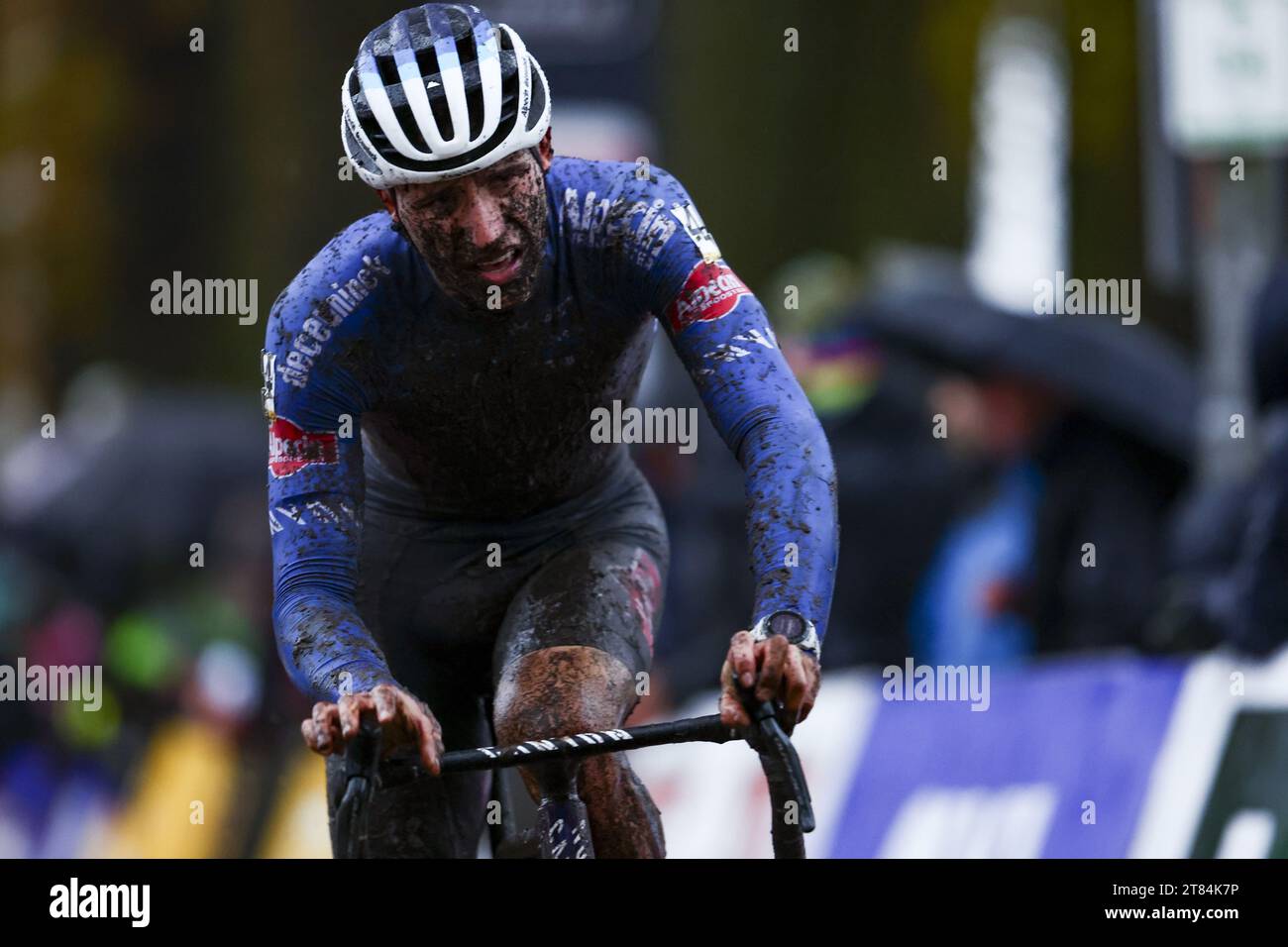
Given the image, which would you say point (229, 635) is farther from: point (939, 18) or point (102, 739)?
point (939, 18)

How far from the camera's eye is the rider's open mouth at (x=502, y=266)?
569 centimetres

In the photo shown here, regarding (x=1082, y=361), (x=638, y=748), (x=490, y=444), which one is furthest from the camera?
(x=1082, y=361)

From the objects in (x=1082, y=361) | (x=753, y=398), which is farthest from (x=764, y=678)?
(x=1082, y=361)

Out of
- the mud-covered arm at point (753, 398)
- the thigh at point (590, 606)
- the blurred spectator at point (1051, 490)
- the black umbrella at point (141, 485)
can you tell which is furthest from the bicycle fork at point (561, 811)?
the black umbrella at point (141, 485)

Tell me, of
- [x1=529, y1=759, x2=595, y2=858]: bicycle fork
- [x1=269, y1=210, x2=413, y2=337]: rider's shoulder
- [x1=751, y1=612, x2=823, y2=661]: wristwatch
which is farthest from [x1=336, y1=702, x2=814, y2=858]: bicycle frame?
[x1=269, y1=210, x2=413, y2=337]: rider's shoulder

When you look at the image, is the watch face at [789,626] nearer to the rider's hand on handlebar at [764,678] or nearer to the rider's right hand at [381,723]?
the rider's hand on handlebar at [764,678]

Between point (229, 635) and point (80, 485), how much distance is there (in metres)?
4.01

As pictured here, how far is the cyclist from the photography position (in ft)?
18.0

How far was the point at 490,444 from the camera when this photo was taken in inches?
247

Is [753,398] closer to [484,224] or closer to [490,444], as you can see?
[484,224]

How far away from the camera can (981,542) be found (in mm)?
10484

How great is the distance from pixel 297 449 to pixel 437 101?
967 millimetres

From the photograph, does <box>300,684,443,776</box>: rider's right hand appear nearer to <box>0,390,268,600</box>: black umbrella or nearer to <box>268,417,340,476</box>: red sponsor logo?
<box>268,417,340,476</box>: red sponsor logo
